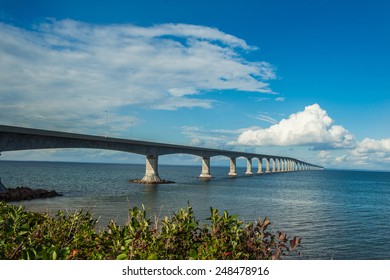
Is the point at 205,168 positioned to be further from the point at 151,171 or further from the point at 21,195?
the point at 21,195

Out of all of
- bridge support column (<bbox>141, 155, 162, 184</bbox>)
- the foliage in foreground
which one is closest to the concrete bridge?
bridge support column (<bbox>141, 155, 162, 184</bbox>)

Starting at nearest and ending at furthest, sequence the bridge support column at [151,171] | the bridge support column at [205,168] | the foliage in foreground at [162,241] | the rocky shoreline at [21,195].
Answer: the foliage in foreground at [162,241], the rocky shoreline at [21,195], the bridge support column at [151,171], the bridge support column at [205,168]

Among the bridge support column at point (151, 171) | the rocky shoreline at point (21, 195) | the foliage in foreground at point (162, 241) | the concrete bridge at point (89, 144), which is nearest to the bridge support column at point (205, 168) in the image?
the concrete bridge at point (89, 144)

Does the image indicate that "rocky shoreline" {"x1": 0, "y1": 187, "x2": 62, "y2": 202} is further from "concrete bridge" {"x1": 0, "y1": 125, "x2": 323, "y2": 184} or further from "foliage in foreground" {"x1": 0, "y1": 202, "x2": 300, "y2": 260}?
"foliage in foreground" {"x1": 0, "y1": 202, "x2": 300, "y2": 260}

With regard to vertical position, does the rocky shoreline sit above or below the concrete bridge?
below

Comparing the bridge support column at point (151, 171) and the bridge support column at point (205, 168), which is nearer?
the bridge support column at point (151, 171)

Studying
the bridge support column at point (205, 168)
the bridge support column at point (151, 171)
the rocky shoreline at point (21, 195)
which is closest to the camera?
the rocky shoreline at point (21, 195)

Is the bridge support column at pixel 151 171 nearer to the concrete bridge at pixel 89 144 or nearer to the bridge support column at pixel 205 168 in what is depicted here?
the concrete bridge at pixel 89 144

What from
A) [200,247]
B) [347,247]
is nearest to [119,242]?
[200,247]

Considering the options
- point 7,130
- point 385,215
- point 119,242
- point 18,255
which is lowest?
point 385,215

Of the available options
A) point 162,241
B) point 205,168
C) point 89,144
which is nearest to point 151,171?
point 89,144

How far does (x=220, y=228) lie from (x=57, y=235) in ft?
15.1

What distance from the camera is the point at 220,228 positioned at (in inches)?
330
